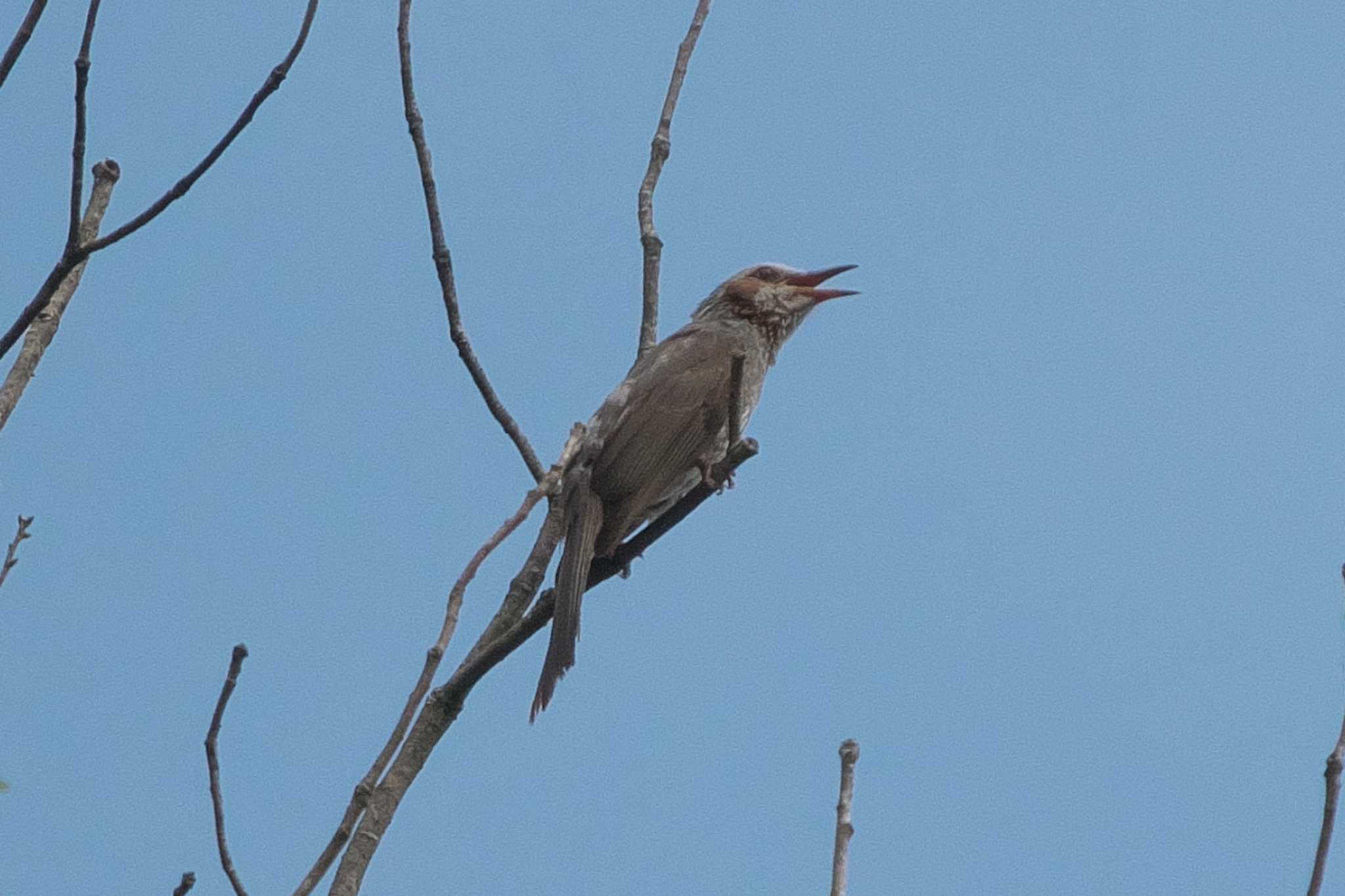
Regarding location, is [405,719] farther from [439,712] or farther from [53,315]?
[53,315]

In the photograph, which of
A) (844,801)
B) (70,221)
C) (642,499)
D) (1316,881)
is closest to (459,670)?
(844,801)

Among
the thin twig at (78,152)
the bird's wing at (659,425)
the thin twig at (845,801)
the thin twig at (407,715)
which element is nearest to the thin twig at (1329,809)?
the thin twig at (845,801)

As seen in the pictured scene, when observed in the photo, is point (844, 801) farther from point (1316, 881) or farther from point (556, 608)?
point (556, 608)

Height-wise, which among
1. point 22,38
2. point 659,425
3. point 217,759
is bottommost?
point 217,759

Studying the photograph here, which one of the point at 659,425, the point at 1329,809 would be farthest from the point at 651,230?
the point at 1329,809

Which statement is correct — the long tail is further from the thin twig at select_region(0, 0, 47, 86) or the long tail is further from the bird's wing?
the thin twig at select_region(0, 0, 47, 86)

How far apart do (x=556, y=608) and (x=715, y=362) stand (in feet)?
5.29

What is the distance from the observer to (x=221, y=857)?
2609mm

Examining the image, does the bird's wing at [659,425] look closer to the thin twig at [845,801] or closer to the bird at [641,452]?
the bird at [641,452]

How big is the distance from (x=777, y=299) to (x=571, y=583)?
2.38 m

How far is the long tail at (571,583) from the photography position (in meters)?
4.18

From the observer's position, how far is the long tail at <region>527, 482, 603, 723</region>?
418 cm

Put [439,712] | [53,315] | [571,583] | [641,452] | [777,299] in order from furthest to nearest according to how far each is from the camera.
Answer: [777,299] < [641,452] < [571,583] < [53,315] < [439,712]

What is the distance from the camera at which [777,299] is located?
21.2ft
